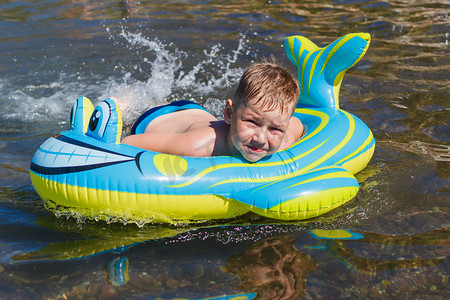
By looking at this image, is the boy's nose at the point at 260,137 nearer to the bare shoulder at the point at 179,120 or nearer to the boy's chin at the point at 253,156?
the boy's chin at the point at 253,156

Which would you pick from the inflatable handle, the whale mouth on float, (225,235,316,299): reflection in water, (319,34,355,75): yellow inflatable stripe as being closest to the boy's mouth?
the inflatable handle

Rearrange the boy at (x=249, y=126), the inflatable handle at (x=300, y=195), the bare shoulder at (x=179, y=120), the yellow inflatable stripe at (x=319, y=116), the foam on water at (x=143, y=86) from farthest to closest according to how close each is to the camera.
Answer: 1. the foam on water at (x=143, y=86)
2. the bare shoulder at (x=179, y=120)
3. the yellow inflatable stripe at (x=319, y=116)
4. the boy at (x=249, y=126)
5. the inflatable handle at (x=300, y=195)

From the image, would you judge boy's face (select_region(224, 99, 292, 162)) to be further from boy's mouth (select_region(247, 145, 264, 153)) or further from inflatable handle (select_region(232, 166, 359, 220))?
inflatable handle (select_region(232, 166, 359, 220))

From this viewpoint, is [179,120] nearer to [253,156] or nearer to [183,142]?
[183,142]

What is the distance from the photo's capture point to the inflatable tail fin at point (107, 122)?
3.44 metres

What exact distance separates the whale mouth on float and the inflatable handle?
0.81 m

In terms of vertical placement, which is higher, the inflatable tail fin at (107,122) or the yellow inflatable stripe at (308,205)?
the inflatable tail fin at (107,122)

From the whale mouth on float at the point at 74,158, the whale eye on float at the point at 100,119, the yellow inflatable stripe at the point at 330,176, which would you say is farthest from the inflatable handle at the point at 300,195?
the whale eye on float at the point at 100,119

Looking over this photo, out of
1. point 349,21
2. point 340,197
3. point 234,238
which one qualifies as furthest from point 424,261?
point 349,21

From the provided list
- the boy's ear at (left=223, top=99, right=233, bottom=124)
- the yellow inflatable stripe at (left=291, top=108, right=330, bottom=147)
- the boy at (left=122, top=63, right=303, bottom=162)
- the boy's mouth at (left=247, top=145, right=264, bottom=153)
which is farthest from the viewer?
the yellow inflatable stripe at (left=291, top=108, right=330, bottom=147)

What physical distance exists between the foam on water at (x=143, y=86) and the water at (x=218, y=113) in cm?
2

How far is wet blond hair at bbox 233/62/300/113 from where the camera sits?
338 centimetres

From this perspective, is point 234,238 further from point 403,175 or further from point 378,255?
point 403,175

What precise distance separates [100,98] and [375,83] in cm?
304
